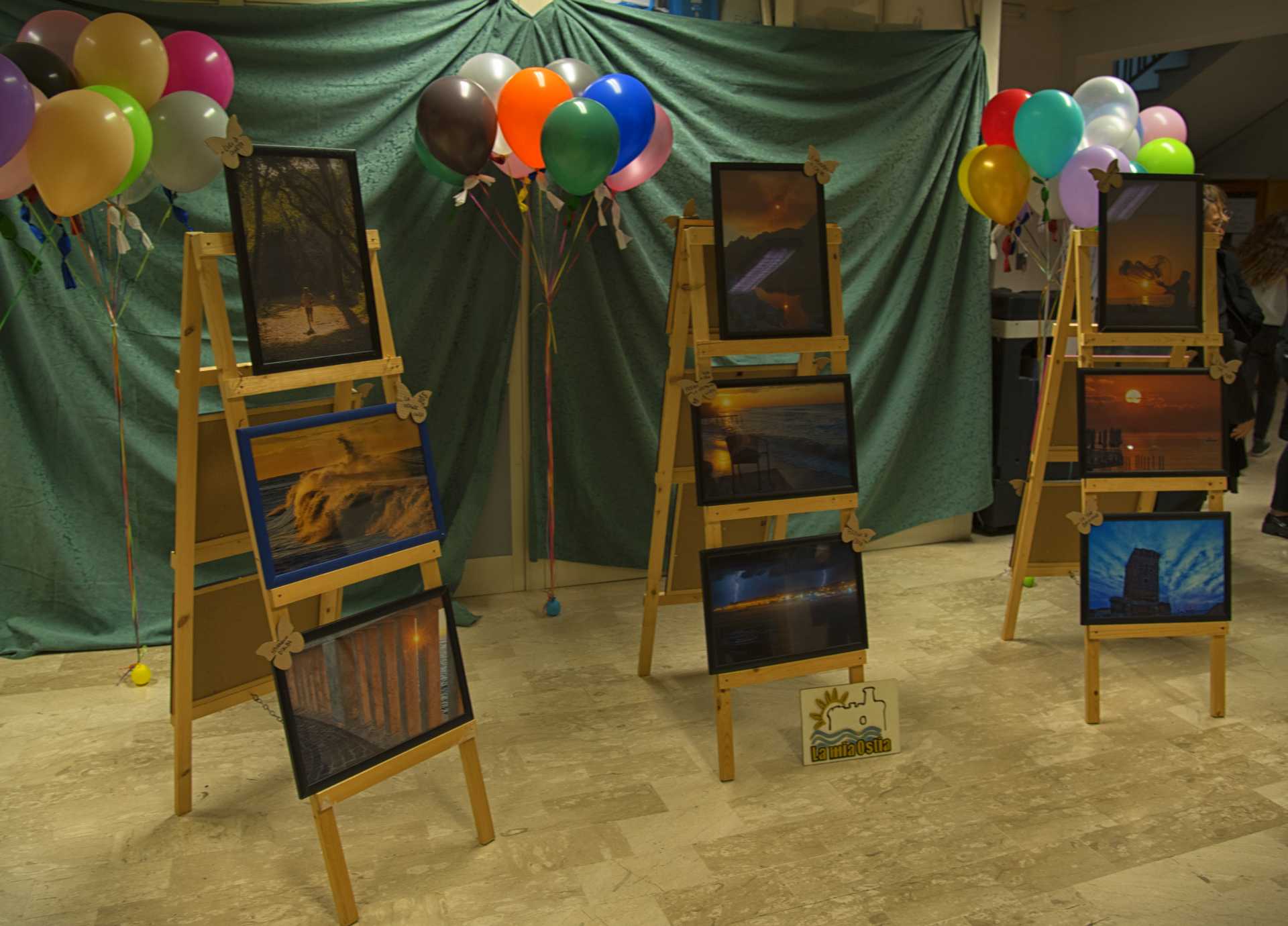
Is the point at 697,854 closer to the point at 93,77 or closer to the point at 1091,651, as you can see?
the point at 1091,651

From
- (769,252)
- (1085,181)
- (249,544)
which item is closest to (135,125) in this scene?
(249,544)

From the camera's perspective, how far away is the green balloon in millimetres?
3479

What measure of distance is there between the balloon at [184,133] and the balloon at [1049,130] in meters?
2.41

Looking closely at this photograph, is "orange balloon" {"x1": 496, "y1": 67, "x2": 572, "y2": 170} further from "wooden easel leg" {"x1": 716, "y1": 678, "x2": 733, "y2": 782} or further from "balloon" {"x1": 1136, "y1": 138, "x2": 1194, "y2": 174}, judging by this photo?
"balloon" {"x1": 1136, "y1": 138, "x2": 1194, "y2": 174}

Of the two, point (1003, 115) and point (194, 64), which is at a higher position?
point (194, 64)

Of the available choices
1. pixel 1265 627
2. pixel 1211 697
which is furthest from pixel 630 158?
pixel 1265 627

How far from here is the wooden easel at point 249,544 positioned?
2.29 meters

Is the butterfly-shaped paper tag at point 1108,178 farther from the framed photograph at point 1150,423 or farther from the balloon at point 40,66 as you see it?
the balloon at point 40,66

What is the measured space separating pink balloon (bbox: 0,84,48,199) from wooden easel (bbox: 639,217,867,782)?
5.35 feet

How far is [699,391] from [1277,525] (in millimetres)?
3465

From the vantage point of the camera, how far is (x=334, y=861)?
7.50 ft

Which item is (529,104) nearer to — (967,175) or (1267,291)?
(967,175)

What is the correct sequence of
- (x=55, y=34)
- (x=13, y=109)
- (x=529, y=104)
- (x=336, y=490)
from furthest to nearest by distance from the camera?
(x=529, y=104) → (x=55, y=34) → (x=13, y=109) → (x=336, y=490)

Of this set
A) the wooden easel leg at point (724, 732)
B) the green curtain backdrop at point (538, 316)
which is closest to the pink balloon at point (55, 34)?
the green curtain backdrop at point (538, 316)
